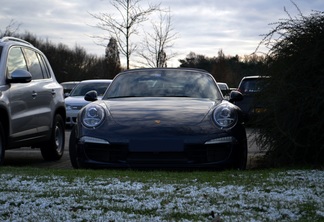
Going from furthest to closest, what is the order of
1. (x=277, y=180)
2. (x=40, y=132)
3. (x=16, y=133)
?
(x=40, y=132) < (x=16, y=133) < (x=277, y=180)

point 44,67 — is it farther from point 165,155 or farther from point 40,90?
point 165,155

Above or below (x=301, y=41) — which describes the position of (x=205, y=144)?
below

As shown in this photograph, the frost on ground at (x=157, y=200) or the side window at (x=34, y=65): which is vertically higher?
the side window at (x=34, y=65)

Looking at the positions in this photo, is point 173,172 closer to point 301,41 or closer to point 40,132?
point 301,41

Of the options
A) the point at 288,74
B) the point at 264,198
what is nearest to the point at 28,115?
the point at 288,74

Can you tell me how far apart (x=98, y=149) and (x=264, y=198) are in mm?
2715

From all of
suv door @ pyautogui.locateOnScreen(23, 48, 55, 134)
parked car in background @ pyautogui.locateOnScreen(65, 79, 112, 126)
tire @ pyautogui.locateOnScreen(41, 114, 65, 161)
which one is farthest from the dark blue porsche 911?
parked car in background @ pyautogui.locateOnScreen(65, 79, 112, 126)

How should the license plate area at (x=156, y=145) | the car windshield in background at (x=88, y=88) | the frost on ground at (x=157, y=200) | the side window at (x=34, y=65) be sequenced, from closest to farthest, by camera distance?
the frost on ground at (x=157, y=200) → the license plate area at (x=156, y=145) → the side window at (x=34, y=65) → the car windshield in background at (x=88, y=88)

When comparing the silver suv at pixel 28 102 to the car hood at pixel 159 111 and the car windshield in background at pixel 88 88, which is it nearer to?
the car hood at pixel 159 111

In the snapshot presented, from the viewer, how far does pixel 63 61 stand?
87.2m

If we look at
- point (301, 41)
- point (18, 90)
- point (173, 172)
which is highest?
point (301, 41)

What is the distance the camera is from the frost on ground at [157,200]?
Answer: 4.29 m

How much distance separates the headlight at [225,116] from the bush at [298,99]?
0.50 meters

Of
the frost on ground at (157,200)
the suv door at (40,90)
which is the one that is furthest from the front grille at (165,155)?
the suv door at (40,90)
